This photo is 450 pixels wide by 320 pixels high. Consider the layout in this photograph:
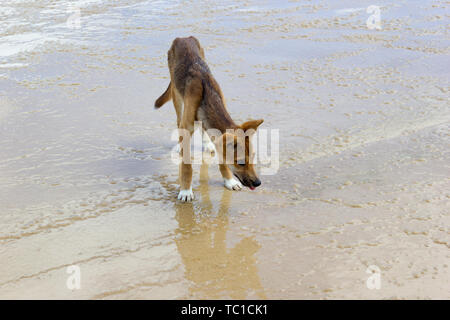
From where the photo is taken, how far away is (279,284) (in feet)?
13.7

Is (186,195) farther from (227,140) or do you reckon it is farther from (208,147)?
(208,147)

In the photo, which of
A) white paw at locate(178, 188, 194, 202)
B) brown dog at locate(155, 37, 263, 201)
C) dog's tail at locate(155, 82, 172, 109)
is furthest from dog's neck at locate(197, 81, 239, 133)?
dog's tail at locate(155, 82, 172, 109)

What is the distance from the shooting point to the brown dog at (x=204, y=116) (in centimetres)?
501

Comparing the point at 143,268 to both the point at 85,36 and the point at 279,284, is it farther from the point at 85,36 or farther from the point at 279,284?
the point at 85,36

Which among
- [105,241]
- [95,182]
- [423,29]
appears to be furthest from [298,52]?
[105,241]

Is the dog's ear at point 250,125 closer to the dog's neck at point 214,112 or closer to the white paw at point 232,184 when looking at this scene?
the dog's neck at point 214,112

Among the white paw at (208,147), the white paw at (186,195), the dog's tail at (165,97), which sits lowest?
the white paw at (186,195)

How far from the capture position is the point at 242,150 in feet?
16.2

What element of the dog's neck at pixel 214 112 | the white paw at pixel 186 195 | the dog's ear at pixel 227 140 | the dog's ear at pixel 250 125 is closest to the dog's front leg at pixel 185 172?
the white paw at pixel 186 195

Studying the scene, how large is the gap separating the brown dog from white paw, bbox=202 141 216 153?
69 centimetres

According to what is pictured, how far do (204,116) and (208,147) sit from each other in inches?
61.5

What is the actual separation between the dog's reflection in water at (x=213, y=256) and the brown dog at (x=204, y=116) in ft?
1.45
